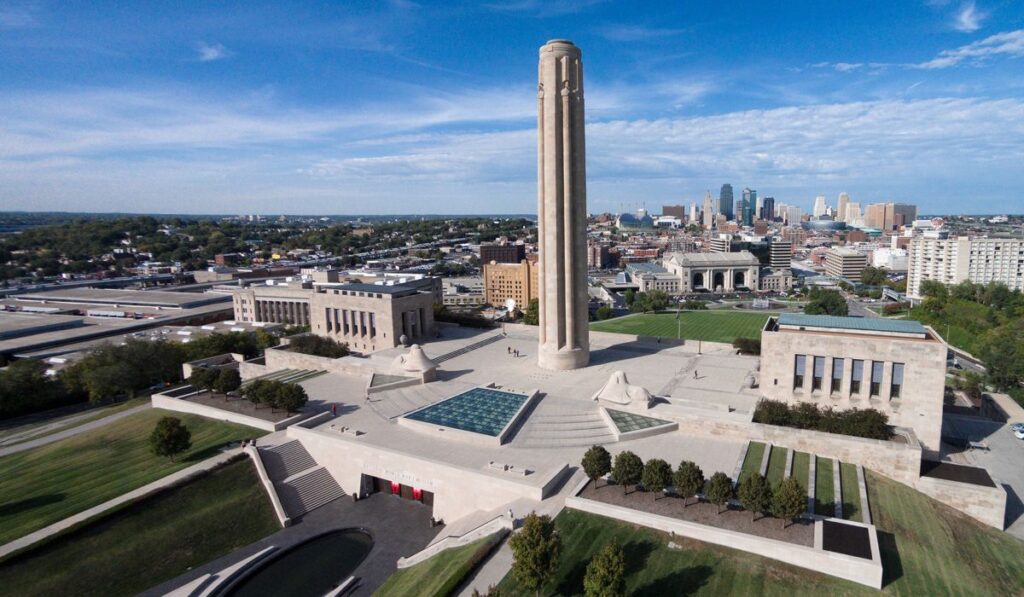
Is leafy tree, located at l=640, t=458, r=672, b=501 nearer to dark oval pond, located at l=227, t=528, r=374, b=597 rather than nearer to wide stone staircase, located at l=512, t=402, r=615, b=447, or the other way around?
wide stone staircase, located at l=512, t=402, r=615, b=447

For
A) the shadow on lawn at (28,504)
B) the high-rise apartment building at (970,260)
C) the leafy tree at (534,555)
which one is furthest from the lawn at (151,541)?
the high-rise apartment building at (970,260)

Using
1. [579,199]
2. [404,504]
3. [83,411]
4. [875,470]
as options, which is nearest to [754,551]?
[875,470]

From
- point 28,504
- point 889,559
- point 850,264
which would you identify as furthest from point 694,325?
point 850,264

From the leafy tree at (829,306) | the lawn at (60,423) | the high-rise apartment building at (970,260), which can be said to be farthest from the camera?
the high-rise apartment building at (970,260)

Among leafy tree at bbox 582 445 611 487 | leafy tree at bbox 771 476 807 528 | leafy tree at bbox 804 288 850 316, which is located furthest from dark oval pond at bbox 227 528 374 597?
leafy tree at bbox 804 288 850 316

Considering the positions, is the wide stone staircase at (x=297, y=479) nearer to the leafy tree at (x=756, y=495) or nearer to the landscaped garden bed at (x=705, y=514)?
the landscaped garden bed at (x=705, y=514)
